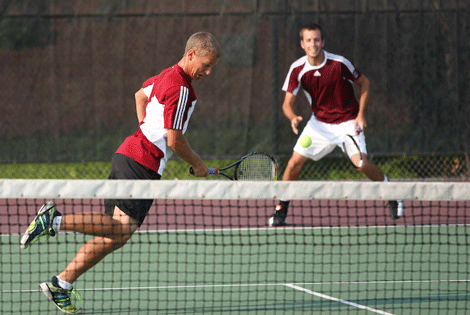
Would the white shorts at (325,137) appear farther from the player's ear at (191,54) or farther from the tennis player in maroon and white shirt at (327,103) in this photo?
the player's ear at (191,54)

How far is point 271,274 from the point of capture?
13.1 ft

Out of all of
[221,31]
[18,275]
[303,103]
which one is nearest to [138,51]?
[221,31]

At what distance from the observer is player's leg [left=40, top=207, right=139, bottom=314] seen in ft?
10.0

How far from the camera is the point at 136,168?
125 inches

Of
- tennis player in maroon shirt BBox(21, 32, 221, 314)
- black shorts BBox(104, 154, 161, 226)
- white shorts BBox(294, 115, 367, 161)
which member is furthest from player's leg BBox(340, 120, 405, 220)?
black shorts BBox(104, 154, 161, 226)

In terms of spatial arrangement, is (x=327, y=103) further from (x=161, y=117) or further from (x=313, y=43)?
(x=161, y=117)

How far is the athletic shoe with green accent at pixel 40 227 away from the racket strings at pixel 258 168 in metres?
1.19

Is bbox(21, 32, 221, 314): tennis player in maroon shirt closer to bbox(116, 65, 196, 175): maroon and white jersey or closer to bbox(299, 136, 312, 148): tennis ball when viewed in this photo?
bbox(116, 65, 196, 175): maroon and white jersey

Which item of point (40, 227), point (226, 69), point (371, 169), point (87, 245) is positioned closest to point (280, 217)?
point (371, 169)

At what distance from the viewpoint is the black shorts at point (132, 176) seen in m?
3.07

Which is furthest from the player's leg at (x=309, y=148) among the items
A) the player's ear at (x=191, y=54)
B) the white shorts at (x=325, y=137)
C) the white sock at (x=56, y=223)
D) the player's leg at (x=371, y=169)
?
the white sock at (x=56, y=223)

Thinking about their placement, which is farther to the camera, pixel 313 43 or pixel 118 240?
pixel 313 43

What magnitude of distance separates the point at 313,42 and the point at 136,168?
2347 millimetres

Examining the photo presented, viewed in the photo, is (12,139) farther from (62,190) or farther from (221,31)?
(62,190)
